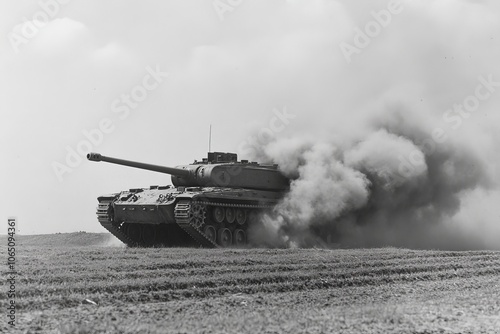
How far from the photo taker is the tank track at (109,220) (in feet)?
81.4

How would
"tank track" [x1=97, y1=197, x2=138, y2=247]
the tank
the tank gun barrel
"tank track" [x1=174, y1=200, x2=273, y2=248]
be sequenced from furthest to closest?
1. "tank track" [x1=97, y1=197, x2=138, y2=247]
2. the tank
3. "tank track" [x1=174, y1=200, x2=273, y2=248]
4. the tank gun barrel

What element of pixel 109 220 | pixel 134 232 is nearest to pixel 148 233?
pixel 134 232

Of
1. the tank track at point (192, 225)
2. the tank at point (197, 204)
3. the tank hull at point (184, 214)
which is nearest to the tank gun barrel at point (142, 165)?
the tank at point (197, 204)

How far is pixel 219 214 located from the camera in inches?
914

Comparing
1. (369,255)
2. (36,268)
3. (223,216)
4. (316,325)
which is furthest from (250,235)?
(316,325)

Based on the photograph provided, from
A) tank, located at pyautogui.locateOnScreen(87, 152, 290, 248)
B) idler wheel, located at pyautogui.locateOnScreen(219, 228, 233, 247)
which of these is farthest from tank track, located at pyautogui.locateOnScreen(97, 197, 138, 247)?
idler wheel, located at pyautogui.locateOnScreen(219, 228, 233, 247)

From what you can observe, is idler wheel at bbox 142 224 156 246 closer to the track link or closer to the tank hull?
the tank hull

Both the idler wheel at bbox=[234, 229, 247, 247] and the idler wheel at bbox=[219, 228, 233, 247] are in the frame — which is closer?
the idler wheel at bbox=[219, 228, 233, 247]

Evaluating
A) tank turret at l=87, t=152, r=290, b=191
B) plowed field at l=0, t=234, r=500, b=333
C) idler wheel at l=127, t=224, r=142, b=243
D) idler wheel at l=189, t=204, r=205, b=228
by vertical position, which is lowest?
plowed field at l=0, t=234, r=500, b=333

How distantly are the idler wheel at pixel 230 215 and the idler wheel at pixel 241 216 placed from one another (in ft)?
0.61

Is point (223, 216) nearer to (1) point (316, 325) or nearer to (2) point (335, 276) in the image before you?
(2) point (335, 276)

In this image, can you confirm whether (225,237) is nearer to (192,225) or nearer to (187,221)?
(192,225)

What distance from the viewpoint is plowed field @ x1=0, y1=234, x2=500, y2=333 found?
933cm

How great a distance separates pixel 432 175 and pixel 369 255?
804 centimetres
